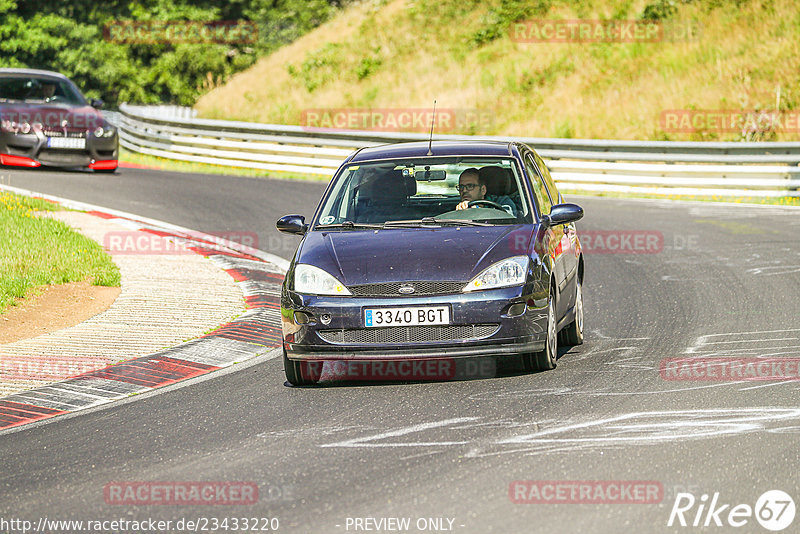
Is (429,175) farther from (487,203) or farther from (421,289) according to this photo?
(421,289)

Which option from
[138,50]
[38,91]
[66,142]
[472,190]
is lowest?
[138,50]

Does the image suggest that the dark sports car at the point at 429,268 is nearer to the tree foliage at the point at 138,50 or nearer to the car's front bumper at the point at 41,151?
the car's front bumper at the point at 41,151

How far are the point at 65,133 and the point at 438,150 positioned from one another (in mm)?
14165

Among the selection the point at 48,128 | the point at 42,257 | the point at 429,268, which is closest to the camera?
the point at 429,268

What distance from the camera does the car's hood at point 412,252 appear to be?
775 cm

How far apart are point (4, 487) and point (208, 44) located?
172 feet

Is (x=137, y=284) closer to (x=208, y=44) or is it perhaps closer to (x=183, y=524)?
(x=183, y=524)

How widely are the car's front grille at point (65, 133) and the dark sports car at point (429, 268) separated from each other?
13.8 metres

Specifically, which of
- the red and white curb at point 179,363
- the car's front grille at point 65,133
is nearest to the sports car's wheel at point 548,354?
the red and white curb at point 179,363

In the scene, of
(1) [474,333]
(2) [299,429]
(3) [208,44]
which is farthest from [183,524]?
(3) [208,44]

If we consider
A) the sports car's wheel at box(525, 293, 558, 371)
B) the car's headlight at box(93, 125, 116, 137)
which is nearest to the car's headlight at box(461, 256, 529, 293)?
the sports car's wheel at box(525, 293, 558, 371)

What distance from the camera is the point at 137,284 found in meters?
12.1

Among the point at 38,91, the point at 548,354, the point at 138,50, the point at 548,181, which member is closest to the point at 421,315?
the point at 548,354

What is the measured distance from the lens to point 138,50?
59.7m
